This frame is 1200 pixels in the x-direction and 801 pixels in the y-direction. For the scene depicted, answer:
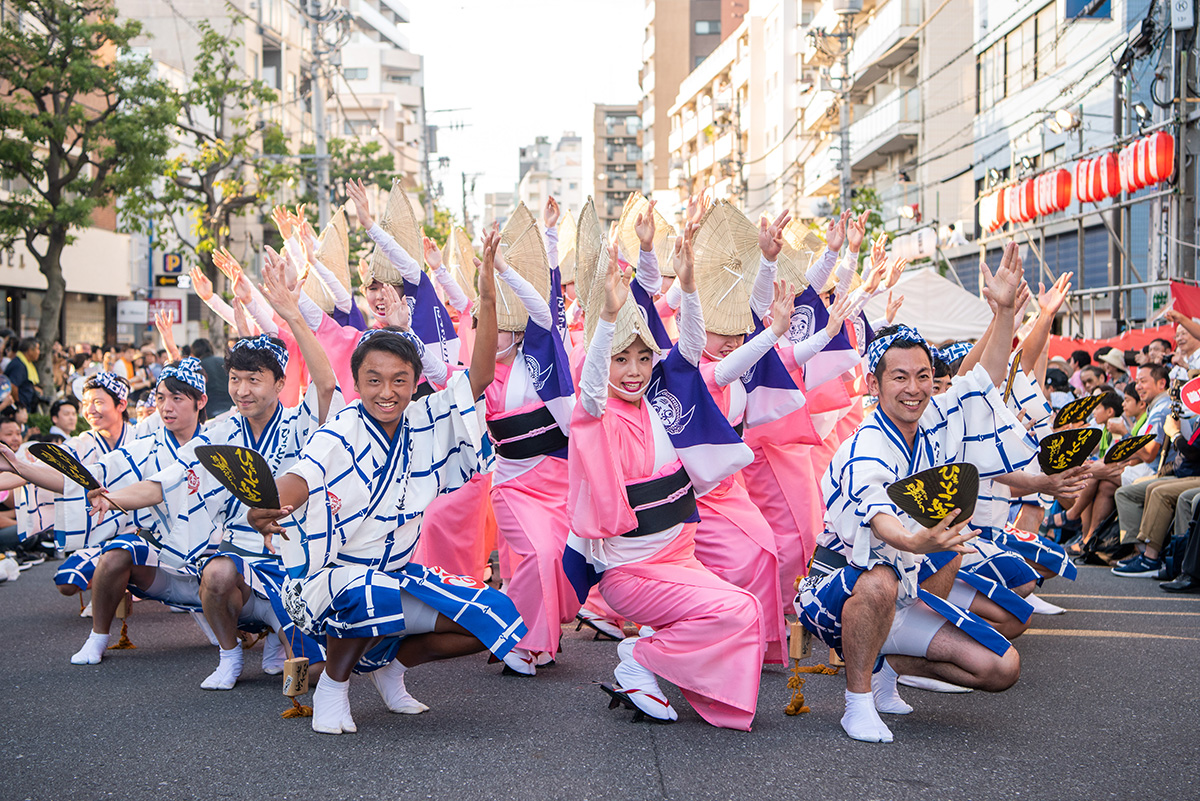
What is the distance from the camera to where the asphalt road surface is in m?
3.74

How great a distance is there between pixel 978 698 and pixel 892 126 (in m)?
25.4

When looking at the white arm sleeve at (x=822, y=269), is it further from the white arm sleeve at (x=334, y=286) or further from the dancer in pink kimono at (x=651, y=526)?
the white arm sleeve at (x=334, y=286)

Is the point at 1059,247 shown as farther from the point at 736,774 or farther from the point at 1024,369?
the point at 736,774

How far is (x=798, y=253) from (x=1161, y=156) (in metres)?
7.08

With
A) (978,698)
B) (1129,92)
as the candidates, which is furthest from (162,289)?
(978,698)

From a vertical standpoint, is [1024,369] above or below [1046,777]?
above

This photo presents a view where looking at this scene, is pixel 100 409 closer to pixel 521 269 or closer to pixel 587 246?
pixel 521 269

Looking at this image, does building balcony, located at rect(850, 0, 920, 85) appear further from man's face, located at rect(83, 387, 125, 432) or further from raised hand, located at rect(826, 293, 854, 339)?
man's face, located at rect(83, 387, 125, 432)

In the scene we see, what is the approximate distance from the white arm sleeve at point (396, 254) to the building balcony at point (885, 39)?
2146 centimetres

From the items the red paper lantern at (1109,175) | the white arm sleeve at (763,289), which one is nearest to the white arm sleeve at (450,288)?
the white arm sleeve at (763,289)

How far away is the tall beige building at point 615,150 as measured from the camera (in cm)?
8031

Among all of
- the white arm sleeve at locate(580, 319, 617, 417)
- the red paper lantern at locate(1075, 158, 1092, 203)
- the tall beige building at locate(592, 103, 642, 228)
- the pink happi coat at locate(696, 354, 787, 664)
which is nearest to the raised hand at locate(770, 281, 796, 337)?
the pink happi coat at locate(696, 354, 787, 664)

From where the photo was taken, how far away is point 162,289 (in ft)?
97.1

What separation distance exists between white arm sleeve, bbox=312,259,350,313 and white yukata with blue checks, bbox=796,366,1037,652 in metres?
3.80
